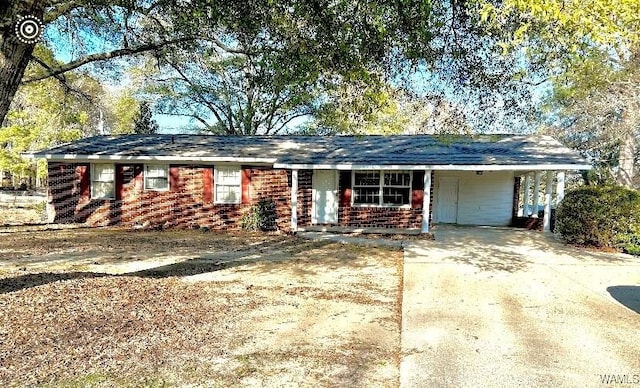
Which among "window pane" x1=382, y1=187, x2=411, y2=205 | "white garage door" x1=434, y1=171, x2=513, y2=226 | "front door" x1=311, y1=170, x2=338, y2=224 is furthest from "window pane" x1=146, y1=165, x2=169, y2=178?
"white garage door" x1=434, y1=171, x2=513, y2=226

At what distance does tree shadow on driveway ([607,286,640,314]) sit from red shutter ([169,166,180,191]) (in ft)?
44.9

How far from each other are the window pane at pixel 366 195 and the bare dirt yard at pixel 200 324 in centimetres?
636

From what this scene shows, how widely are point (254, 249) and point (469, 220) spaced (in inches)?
382

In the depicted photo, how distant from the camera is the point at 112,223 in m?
16.8

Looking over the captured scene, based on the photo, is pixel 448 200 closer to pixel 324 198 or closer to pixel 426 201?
pixel 426 201

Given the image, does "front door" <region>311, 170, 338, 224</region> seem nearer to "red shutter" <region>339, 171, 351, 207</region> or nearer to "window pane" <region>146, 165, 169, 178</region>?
"red shutter" <region>339, 171, 351, 207</region>

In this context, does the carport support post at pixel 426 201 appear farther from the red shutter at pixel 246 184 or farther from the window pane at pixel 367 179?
the red shutter at pixel 246 184

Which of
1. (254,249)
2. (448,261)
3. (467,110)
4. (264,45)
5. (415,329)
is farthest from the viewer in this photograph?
(254,249)

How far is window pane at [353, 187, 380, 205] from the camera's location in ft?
51.7

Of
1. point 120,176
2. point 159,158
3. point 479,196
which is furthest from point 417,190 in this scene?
point 120,176

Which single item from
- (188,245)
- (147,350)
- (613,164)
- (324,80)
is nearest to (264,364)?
(147,350)

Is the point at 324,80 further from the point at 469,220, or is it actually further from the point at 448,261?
the point at 469,220

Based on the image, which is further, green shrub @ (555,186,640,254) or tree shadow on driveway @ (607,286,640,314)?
green shrub @ (555,186,640,254)

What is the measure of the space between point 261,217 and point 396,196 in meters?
4.87
